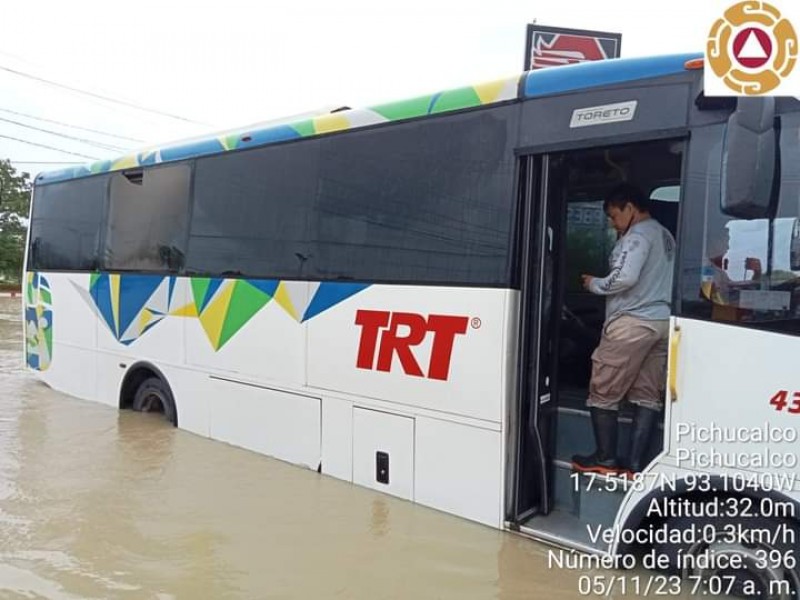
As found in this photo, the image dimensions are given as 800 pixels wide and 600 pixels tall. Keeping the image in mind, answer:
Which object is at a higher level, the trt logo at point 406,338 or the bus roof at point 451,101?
the bus roof at point 451,101

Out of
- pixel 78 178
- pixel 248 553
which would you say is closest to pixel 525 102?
pixel 248 553

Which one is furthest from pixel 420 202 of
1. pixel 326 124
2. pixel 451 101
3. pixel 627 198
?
pixel 627 198

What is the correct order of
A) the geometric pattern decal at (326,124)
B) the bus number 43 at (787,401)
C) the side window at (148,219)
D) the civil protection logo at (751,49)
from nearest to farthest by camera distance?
the bus number 43 at (787,401) → the civil protection logo at (751,49) → the geometric pattern decal at (326,124) → the side window at (148,219)

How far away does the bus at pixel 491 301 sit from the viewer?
3287 millimetres

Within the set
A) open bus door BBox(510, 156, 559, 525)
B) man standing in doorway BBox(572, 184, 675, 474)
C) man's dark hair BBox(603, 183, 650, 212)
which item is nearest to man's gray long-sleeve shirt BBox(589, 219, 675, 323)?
man standing in doorway BBox(572, 184, 675, 474)

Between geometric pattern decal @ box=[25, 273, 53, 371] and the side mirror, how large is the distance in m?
7.89

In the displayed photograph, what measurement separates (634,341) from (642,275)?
0.39 meters

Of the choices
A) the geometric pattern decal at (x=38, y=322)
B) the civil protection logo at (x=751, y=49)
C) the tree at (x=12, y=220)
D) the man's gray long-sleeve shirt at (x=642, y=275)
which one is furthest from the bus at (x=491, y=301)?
the tree at (x=12, y=220)

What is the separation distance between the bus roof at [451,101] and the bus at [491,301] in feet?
0.05

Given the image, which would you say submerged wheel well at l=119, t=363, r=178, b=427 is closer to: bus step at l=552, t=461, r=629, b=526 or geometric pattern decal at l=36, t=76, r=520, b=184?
geometric pattern decal at l=36, t=76, r=520, b=184

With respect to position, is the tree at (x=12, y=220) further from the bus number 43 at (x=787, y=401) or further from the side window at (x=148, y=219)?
the bus number 43 at (x=787, y=401)

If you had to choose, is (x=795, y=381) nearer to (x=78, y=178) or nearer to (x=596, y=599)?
(x=596, y=599)

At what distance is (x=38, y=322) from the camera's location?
8.94 metres

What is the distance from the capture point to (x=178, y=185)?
22.2 feet
